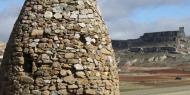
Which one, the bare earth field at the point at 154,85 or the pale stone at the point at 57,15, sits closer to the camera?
the pale stone at the point at 57,15

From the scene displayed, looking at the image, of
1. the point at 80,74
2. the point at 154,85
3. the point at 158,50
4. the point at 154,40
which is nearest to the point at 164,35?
the point at 154,40

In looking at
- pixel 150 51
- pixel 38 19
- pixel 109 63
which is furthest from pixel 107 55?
pixel 150 51

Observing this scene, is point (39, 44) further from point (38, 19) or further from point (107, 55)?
point (107, 55)

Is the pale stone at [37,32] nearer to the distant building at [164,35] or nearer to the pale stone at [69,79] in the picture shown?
the pale stone at [69,79]

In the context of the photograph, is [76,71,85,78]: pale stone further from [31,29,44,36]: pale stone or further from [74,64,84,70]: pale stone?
[31,29,44,36]: pale stone

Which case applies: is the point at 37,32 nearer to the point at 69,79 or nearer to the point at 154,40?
the point at 69,79

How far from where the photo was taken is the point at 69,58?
7430mm

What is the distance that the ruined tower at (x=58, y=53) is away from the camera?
736 cm

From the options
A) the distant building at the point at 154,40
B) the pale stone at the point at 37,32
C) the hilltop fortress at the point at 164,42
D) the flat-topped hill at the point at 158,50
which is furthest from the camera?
the distant building at the point at 154,40

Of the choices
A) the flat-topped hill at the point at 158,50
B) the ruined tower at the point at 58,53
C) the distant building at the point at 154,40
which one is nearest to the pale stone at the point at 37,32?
the ruined tower at the point at 58,53

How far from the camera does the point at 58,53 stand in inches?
291

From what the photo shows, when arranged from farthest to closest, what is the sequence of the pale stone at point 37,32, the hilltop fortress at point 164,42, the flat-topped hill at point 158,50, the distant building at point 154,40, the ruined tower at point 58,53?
the distant building at point 154,40
the hilltop fortress at point 164,42
the flat-topped hill at point 158,50
the pale stone at point 37,32
the ruined tower at point 58,53

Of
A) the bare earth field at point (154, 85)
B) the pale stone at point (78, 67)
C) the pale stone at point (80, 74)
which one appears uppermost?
the pale stone at point (78, 67)

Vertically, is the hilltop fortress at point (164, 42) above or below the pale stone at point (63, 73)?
above
